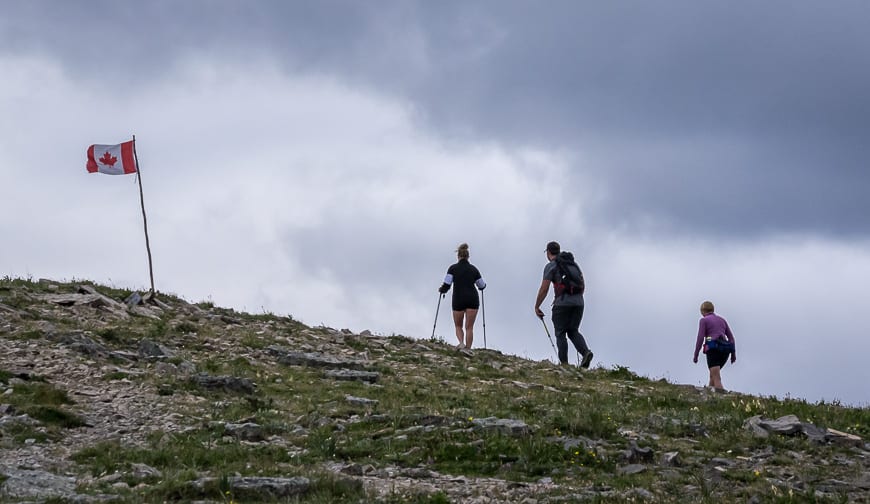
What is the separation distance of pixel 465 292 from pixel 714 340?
6.83m

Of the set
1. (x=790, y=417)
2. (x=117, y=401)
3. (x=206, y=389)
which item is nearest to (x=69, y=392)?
(x=117, y=401)

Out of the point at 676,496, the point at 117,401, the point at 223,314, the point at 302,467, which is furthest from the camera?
the point at 223,314

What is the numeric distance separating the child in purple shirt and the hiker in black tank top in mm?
6238

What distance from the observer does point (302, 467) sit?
1106cm

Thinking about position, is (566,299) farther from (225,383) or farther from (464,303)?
(225,383)

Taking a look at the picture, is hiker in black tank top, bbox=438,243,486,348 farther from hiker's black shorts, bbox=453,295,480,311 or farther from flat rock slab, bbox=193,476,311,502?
flat rock slab, bbox=193,476,311,502

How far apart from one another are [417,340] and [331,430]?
11352mm

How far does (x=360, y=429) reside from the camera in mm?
13508

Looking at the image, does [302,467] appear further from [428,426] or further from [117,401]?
[117,401]

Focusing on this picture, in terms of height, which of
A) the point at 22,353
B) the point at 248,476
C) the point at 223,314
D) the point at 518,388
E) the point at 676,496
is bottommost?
the point at 676,496

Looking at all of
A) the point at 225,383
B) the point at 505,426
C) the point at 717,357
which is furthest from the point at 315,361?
the point at 717,357

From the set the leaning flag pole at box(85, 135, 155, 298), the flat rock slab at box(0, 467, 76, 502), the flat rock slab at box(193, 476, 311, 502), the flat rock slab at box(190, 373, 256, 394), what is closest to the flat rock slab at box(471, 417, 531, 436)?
the flat rock slab at box(193, 476, 311, 502)

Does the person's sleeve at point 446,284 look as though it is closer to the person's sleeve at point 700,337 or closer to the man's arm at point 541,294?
the man's arm at point 541,294

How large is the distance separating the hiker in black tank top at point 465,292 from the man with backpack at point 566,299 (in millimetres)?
2454
